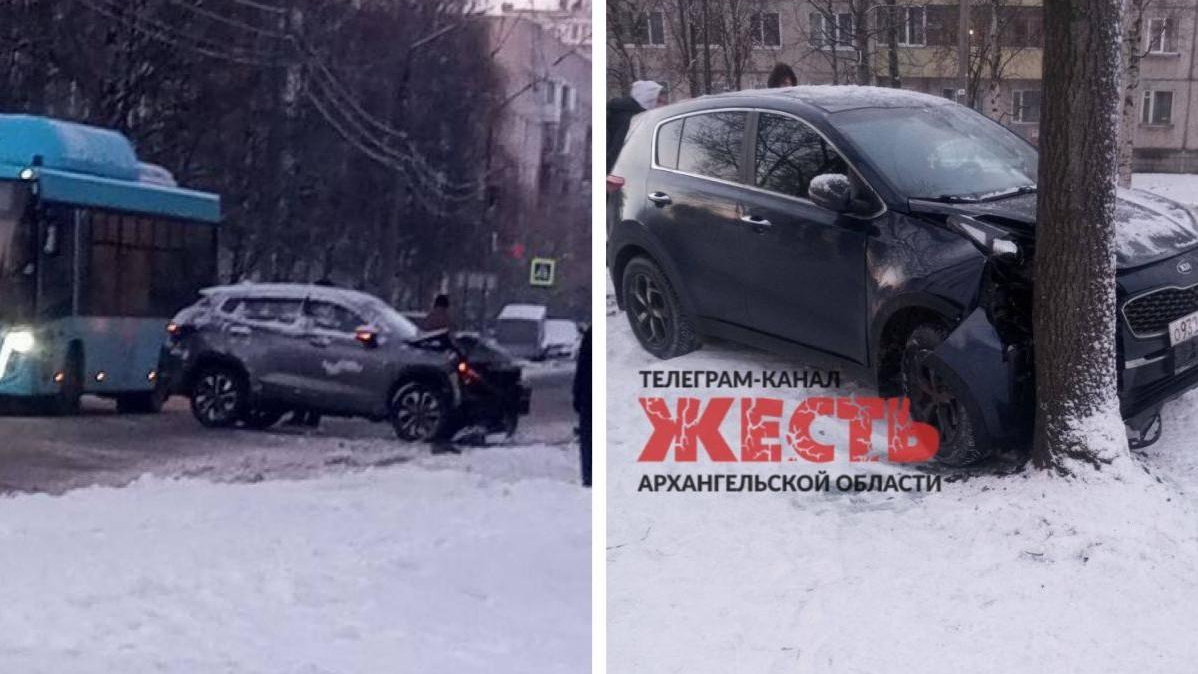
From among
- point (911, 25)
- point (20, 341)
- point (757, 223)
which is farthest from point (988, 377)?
point (20, 341)

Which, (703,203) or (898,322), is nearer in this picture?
(898,322)

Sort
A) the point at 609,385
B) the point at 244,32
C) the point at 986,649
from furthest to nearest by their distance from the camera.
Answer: the point at 244,32 < the point at 609,385 < the point at 986,649

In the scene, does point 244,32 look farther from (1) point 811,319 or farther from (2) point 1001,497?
(2) point 1001,497

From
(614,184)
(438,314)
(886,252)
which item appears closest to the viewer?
(886,252)

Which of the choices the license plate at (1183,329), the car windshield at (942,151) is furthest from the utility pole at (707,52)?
the license plate at (1183,329)

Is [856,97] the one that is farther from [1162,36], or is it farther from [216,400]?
[216,400]

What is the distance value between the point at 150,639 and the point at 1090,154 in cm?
412

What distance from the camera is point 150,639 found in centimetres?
509

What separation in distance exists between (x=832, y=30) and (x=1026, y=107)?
827mm

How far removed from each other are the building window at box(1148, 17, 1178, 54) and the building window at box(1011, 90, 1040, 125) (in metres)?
0.52

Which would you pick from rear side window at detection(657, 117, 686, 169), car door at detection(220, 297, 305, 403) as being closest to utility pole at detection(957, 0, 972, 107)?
rear side window at detection(657, 117, 686, 169)

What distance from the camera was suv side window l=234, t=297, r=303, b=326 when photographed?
5.74m

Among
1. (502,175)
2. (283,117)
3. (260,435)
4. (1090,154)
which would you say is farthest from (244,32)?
(1090,154)

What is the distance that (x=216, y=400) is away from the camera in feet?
18.9
